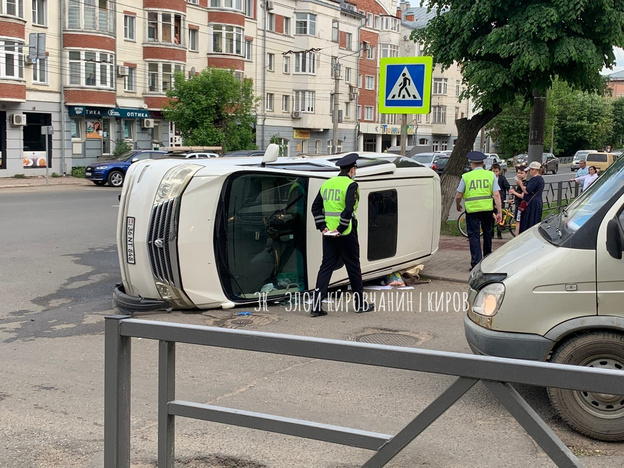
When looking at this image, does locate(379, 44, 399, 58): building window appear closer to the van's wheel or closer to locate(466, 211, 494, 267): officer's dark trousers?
the van's wheel

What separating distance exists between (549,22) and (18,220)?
12.3 meters

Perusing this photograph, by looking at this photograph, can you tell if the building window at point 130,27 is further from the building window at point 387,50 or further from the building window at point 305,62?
the building window at point 387,50

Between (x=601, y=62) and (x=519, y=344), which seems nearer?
(x=519, y=344)

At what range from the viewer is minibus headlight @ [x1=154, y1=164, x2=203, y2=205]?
321 inches

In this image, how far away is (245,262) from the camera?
8.64 m

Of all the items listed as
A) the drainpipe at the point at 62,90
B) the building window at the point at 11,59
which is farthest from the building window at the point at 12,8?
the drainpipe at the point at 62,90

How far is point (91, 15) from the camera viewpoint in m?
38.4

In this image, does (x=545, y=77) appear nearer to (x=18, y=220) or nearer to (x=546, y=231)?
(x=546, y=231)

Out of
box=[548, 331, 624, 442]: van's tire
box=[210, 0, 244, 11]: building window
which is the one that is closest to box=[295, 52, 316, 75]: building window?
box=[210, 0, 244, 11]: building window

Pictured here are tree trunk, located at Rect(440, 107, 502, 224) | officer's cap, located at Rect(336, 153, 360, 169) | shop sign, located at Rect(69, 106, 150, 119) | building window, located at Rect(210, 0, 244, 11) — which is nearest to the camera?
officer's cap, located at Rect(336, 153, 360, 169)

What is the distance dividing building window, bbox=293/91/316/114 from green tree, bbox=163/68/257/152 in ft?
55.3

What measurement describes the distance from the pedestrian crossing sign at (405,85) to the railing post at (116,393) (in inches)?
345

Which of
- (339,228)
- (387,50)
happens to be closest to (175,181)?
(339,228)

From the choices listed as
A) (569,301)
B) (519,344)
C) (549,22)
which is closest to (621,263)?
(569,301)
